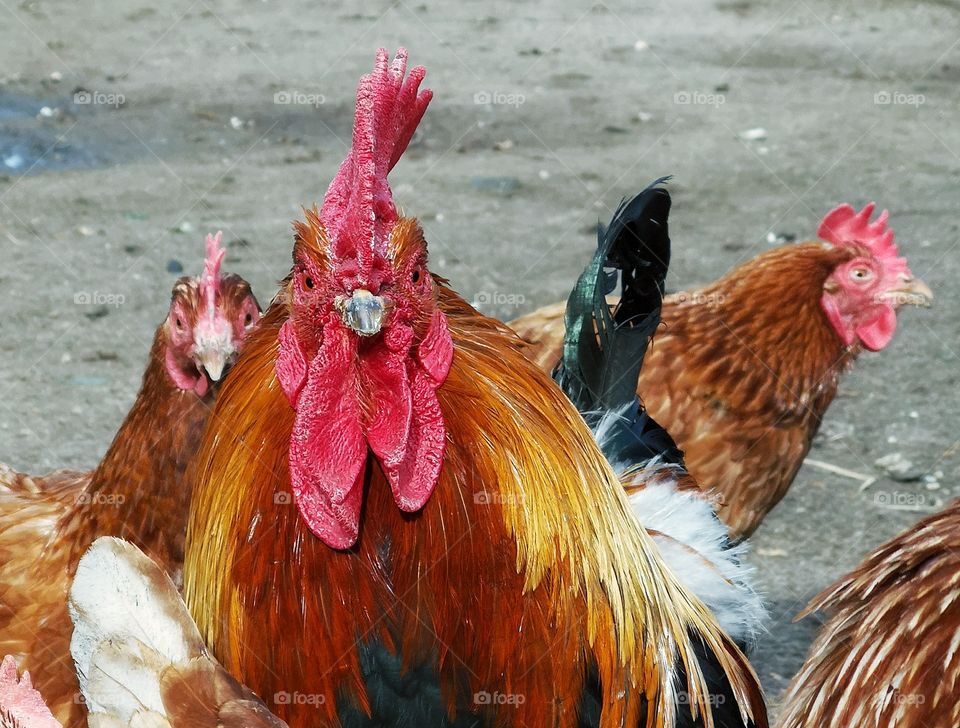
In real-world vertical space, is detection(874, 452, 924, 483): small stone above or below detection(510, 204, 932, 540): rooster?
below

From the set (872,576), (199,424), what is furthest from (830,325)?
(199,424)

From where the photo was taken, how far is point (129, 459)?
11.4 feet

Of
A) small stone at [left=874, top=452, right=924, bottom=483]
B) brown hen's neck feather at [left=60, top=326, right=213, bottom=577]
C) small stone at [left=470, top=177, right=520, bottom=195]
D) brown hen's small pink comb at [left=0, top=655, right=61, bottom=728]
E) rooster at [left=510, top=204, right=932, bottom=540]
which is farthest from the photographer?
small stone at [left=470, top=177, right=520, bottom=195]

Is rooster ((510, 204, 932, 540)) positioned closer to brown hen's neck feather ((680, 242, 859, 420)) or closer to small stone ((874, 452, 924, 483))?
brown hen's neck feather ((680, 242, 859, 420))

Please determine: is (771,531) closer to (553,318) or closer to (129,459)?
(553,318)

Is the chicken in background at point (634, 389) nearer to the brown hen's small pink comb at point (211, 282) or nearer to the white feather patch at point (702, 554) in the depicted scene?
the white feather patch at point (702, 554)

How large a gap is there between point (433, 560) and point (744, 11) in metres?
11.7

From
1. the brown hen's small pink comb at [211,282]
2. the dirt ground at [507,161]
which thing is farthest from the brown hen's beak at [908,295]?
the brown hen's small pink comb at [211,282]

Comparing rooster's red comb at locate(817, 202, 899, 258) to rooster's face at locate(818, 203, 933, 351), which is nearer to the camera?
rooster's face at locate(818, 203, 933, 351)

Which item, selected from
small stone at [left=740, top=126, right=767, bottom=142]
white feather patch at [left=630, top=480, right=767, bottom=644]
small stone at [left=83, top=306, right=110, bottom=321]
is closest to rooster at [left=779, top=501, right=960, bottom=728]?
white feather patch at [left=630, top=480, right=767, bottom=644]

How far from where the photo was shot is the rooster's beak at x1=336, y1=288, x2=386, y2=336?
86.0 inches

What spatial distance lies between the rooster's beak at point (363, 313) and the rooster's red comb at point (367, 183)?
8 centimetres

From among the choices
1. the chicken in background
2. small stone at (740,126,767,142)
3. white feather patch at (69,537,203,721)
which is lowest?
white feather patch at (69,537,203,721)

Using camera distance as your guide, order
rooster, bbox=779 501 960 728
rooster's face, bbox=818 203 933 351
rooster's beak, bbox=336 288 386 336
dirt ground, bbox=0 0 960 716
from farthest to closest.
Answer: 1. dirt ground, bbox=0 0 960 716
2. rooster's face, bbox=818 203 933 351
3. rooster, bbox=779 501 960 728
4. rooster's beak, bbox=336 288 386 336
